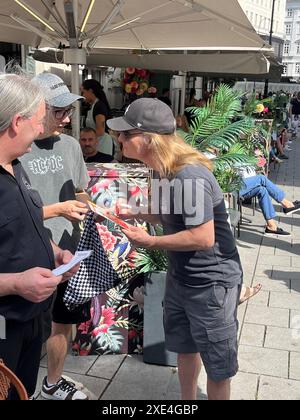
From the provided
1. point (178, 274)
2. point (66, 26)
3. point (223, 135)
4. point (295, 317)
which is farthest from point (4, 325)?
point (66, 26)

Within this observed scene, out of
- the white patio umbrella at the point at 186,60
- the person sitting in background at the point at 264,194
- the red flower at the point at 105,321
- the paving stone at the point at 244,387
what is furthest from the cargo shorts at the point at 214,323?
the white patio umbrella at the point at 186,60

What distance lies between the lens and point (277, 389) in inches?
111

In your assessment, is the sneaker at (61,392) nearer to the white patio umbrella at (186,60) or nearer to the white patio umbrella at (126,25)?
the white patio umbrella at (126,25)

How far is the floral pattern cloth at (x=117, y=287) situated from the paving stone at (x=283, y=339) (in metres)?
1.02

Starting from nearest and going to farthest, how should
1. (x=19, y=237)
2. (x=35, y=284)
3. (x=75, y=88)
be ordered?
(x=35, y=284) < (x=19, y=237) < (x=75, y=88)

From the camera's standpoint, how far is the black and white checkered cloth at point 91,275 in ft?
7.13

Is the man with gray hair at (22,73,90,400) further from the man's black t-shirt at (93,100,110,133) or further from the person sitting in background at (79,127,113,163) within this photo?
the man's black t-shirt at (93,100,110,133)

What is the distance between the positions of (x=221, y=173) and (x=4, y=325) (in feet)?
7.99

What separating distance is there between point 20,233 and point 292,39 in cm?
10415

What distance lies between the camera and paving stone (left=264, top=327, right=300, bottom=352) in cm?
333

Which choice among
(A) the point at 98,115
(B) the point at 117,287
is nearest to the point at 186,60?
(A) the point at 98,115

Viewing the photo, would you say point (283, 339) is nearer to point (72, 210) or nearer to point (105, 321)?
point (105, 321)

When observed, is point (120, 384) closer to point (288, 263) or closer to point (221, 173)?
point (221, 173)

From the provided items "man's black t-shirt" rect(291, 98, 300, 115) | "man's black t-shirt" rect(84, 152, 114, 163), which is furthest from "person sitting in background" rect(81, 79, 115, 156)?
"man's black t-shirt" rect(291, 98, 300, 115)
